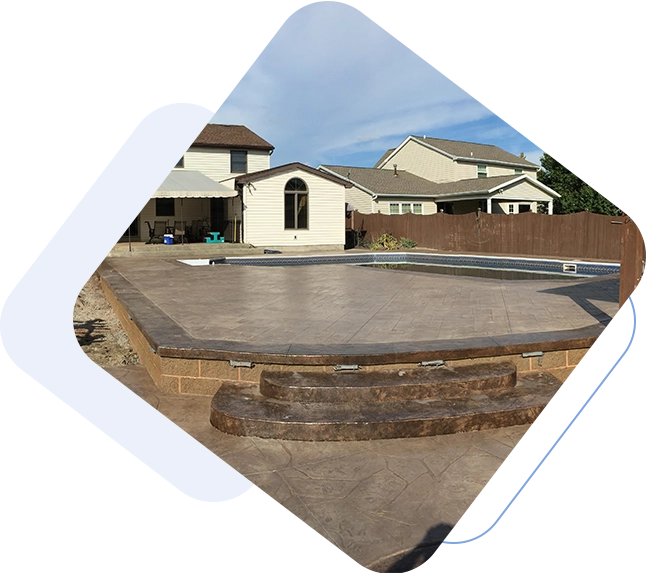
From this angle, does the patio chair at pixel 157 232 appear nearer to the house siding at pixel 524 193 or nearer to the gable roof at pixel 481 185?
the gable roof at pixel 481 185

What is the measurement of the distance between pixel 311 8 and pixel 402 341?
3.11 metres

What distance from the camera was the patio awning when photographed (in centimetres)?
1856

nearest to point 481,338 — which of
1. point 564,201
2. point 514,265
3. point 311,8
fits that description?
point 311,8

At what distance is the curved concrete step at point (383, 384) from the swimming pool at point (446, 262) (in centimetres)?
1088

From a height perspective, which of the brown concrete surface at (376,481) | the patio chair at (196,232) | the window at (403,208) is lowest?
the brown concrete surface at (376,481)

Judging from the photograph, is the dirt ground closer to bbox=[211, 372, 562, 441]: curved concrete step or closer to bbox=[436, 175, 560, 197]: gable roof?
bbox=[211, 372, 562, 441]: curved concrete step

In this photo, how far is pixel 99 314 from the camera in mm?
9148

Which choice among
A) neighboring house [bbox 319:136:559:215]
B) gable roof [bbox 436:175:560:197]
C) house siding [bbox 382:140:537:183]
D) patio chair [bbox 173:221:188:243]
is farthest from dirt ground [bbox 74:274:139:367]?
house siding [bbox 382:140:537:183]

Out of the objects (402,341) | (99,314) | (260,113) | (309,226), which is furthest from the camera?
(309,226)

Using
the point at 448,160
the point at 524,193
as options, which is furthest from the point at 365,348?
the point at 448,160

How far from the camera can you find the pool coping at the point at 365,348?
14.7 feet

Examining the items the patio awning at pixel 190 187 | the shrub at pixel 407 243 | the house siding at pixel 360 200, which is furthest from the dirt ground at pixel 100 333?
the house siding at pixel 360 200

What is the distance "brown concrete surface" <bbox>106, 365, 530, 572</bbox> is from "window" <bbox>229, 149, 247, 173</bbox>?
21429 millimetres

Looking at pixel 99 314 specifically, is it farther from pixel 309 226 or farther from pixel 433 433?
pixel 309 226
